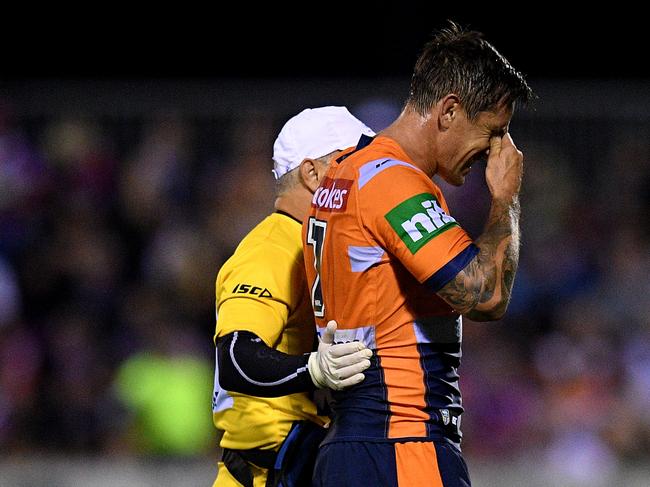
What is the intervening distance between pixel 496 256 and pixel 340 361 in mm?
508

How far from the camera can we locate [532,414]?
322 inches

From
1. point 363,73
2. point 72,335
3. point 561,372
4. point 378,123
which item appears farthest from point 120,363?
point 363,73

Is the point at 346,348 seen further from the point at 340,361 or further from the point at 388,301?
the point at 388,301

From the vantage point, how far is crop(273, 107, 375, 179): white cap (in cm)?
417

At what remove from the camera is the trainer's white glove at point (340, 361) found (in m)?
3.37

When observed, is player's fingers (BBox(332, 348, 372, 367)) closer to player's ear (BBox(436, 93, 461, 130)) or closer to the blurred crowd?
player's ear (BBox(436, 93, 461, 130))

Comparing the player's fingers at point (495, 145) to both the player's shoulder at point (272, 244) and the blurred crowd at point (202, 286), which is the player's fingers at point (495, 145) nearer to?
the player's shoulder at point (272, 244)

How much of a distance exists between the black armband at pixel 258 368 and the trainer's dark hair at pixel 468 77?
2.71 ft

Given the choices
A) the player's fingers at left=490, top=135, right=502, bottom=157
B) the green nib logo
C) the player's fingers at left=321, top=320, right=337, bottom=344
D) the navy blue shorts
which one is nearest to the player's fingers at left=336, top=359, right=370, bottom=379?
the player's fingers at left=321, top=320, right=337, bottom=344

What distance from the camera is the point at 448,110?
11.7 feet

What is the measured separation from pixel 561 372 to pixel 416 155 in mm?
5004

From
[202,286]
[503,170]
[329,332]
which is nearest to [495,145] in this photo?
[503,170]

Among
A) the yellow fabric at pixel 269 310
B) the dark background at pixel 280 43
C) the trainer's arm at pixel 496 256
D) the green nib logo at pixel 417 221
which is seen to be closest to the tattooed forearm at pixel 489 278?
the trainer's arm at pixel 496 256

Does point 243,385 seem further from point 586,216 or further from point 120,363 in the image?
point 586,216
